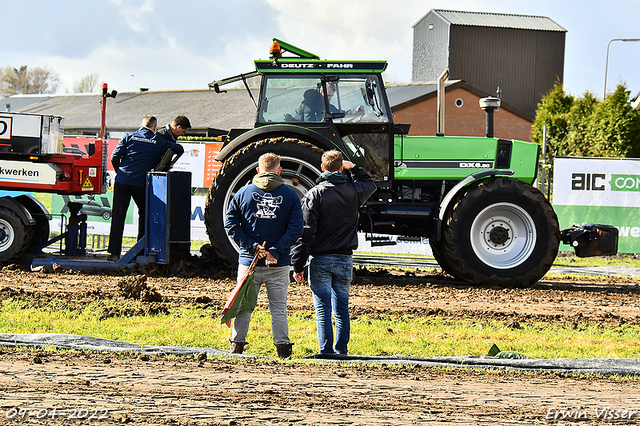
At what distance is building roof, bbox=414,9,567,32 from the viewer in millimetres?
47375

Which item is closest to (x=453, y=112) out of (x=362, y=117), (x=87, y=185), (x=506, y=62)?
(x=506, y=62)

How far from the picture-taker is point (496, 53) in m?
47.6

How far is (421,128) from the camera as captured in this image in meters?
34.1

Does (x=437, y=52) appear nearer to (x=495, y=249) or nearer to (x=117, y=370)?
(x=495, y=249)

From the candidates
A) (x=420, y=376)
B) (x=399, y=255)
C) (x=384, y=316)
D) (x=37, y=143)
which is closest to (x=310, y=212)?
(x=420, y=376)

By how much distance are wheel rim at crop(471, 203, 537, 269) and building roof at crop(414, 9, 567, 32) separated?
38476 millimetres

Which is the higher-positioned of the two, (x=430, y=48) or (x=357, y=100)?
(x=430, y=48)

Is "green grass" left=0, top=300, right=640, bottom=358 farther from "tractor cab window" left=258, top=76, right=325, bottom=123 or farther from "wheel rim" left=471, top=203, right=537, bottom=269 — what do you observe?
"tractor cab window" left=258, top=76, right=325, bottom=123

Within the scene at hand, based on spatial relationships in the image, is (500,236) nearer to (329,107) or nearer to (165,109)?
(329,107)

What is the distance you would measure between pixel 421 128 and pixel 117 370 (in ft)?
98.6

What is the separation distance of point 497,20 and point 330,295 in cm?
4592

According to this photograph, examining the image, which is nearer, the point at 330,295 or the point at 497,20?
the point at 330,295
